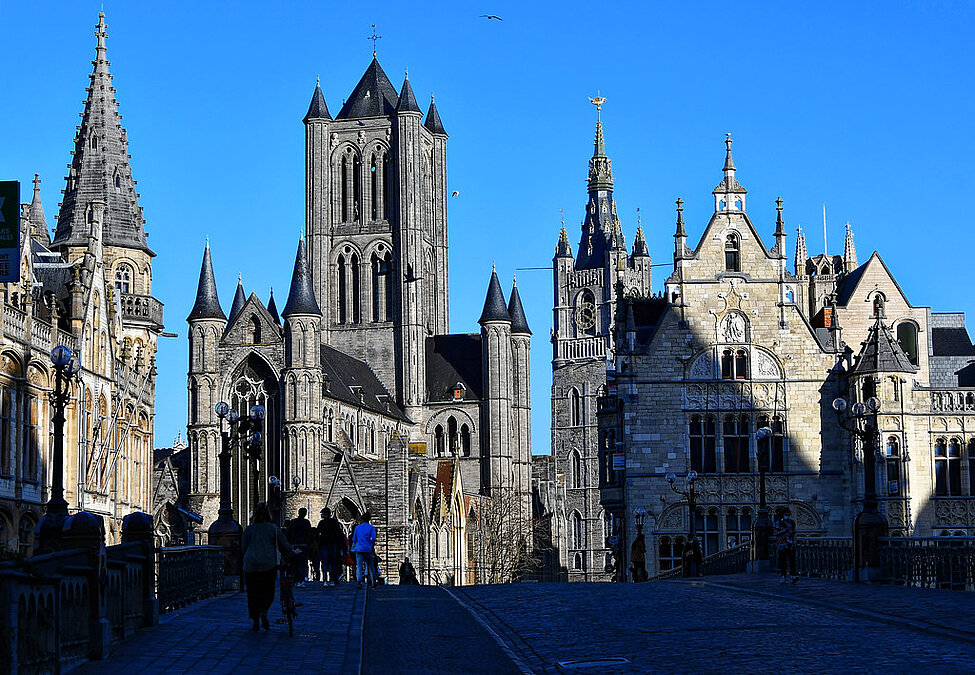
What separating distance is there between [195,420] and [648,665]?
265ft

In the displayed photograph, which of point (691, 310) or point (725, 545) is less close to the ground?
point (691, 310)

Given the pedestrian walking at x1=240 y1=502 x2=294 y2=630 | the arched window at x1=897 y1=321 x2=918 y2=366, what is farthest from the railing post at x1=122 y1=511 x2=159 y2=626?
the arched window at x1=897 y1=321 x2=918 y2=366

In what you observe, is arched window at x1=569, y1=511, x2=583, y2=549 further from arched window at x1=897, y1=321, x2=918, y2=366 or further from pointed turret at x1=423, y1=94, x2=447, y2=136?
arched window at x1=897, y1=321, x2=918, y2=366

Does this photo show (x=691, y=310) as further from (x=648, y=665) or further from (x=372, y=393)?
(x=372, y=393)

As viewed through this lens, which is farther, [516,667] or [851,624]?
[851,624]

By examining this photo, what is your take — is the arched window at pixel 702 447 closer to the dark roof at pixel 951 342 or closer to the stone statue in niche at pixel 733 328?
the stone statue in niche at pixel 733 328

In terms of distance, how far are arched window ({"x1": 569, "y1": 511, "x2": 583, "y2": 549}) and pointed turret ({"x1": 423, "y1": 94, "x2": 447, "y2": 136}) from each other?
4045cm

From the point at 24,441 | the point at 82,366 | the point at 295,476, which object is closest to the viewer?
the point at 24,441

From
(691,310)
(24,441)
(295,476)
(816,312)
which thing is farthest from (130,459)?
(295,476)

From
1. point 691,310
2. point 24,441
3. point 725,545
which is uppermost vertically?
point 691,310

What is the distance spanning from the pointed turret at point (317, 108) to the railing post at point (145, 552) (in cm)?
9610

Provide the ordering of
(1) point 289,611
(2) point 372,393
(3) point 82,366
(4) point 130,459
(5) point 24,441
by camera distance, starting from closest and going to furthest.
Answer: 1. (1) point 289,611
2. (5) point 24,441
3. (3) point 82,366
4. (4) point 130,459
5. (2) point 372,393

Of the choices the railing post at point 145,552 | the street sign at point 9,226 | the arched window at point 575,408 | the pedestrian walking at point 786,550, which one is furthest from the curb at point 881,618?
the arched window at point 575,408

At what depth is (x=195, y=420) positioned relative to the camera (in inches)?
3711
